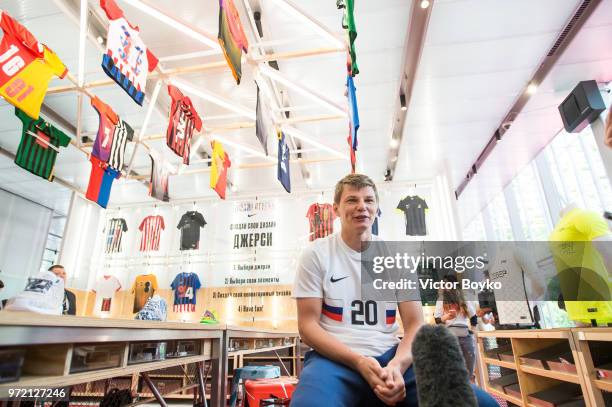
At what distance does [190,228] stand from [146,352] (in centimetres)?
699

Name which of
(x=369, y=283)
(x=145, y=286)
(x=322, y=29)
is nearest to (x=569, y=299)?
(x=369, y=283)

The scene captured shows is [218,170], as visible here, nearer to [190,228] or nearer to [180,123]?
[180,123]

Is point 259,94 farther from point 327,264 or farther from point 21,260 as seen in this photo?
point 21,260

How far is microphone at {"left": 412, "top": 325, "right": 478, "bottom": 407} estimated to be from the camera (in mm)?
511

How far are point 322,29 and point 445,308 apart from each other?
10.2ft

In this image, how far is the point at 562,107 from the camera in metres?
5.08

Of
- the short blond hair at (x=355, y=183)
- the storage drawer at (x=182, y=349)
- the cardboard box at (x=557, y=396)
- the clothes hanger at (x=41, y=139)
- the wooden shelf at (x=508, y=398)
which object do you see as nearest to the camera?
the short blond hair at (x=355, y=183)

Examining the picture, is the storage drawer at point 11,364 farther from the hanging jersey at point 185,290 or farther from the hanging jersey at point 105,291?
the hanging jersey at point 105,291

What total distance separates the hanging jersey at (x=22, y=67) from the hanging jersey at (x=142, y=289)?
5.44 m

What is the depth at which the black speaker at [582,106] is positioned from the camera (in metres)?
4.54

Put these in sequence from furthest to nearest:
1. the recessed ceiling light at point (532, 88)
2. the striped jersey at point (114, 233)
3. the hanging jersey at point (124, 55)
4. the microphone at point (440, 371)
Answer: the striped jersey at point (114, 233), the recessed ceiling light at point (532, 88), the hanging jersey at point (124, 55), the microphone at point (440, 371)

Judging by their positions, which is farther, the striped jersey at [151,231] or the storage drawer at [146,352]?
the striped jersey at [151,231]

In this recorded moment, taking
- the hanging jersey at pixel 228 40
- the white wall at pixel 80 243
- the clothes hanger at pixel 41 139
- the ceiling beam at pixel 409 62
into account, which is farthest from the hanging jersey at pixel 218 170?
the white wall at pixel 80 243

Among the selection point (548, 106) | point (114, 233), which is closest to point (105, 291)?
point (114, 233)
